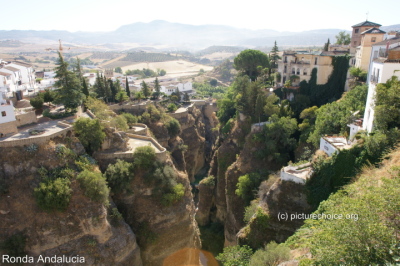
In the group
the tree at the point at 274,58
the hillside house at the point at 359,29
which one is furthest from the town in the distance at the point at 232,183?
the tree at the point at 274,58

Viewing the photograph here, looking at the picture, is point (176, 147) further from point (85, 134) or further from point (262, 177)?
point (85, 134)

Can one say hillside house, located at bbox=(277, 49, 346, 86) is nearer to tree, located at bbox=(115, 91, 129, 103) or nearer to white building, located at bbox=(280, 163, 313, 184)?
white building, located at bbox=(280, 163, 313, 184)

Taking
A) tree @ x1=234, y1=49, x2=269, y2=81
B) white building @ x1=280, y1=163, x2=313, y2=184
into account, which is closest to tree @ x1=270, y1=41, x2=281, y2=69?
tree @ x1=234, y1=49, x2=269, y2=81

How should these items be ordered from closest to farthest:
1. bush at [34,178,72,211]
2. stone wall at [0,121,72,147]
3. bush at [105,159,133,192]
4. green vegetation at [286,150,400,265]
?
green vegetation at [286,150,400,265], bush at [34,178,72,211], stone wall at [0,121,72,147], bush at [105,159,133,192]

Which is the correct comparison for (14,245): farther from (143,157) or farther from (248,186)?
(248,186)

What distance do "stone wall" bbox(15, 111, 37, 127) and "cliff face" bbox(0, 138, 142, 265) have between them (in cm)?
603

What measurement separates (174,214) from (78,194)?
8.68m

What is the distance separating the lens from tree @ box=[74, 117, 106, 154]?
85.6 ft

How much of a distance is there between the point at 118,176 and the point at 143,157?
9.25 feet

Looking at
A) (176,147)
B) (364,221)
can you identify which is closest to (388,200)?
(364,221)

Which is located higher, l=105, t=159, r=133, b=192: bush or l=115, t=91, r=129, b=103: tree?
l=115, t=91, r=129, b=103: tree

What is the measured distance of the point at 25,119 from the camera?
91.8 feet

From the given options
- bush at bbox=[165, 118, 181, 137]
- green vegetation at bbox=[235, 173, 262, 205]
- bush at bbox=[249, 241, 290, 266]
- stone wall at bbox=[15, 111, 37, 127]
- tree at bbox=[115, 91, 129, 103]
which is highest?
stone wall at bbox=[15, 111, 37, 127]

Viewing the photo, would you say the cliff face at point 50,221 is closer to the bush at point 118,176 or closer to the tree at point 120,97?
the bush at point 118,176
